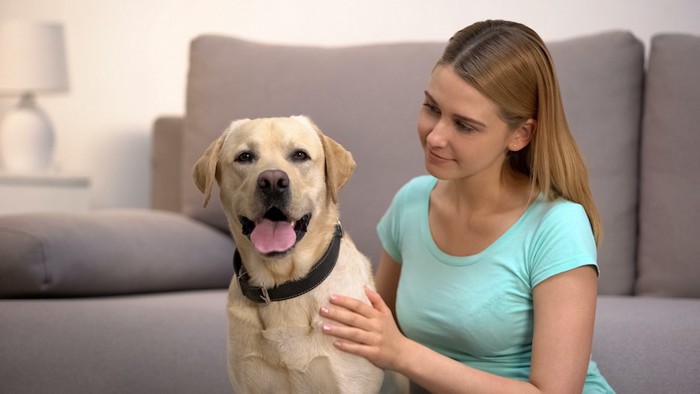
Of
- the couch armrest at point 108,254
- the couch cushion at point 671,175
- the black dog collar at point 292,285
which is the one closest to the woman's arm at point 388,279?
the black dog collar at point 292,285

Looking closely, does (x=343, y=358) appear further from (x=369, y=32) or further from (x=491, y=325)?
(x=369, y=32)

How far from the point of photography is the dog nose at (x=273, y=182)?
4.80 feet

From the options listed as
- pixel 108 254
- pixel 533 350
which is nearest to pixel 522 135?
pixel 533 350

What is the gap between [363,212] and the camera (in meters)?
2.49

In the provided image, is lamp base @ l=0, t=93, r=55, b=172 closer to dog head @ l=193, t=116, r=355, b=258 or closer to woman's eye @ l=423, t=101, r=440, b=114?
dog head @ l=193, t=116, r=355, b=258

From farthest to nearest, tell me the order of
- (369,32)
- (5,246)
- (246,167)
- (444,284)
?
1. (369,32)
2. (5,246)
3. (444,284)
4. (246,167)

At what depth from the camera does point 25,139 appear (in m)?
3.85

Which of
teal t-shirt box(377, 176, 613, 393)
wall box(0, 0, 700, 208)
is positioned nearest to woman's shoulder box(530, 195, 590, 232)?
teal t-shirt box(377, 176, 613, 393)

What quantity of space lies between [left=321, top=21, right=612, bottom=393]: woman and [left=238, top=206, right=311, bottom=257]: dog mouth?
0.14 meters

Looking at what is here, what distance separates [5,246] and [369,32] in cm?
214

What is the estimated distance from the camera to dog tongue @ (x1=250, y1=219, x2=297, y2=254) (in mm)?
1467

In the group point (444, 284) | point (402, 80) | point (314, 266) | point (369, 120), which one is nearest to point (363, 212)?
point (369, 120)

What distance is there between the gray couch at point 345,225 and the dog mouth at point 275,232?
24.6 inches

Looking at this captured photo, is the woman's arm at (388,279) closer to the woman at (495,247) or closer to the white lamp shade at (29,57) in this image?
the woman at (495,247)
